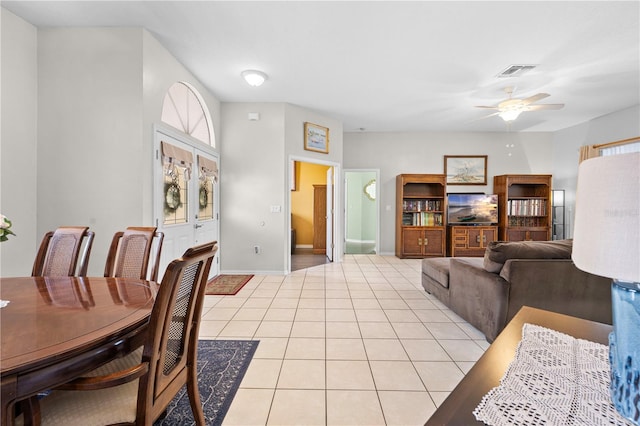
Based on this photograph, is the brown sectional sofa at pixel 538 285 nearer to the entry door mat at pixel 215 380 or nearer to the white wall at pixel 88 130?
the entry door mat at pixel 215 380

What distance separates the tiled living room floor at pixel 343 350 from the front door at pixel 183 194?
A: 893 millimetres

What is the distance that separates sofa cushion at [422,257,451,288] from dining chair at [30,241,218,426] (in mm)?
2871

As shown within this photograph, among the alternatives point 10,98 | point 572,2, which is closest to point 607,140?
point 572,2

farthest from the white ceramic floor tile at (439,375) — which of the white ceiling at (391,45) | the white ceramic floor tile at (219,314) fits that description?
the white ceiling at (391,45)

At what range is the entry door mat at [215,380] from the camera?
1657 millimetres

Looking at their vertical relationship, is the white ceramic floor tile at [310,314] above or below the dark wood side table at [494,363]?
below

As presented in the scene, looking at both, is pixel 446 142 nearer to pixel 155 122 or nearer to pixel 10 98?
pixel 155 122

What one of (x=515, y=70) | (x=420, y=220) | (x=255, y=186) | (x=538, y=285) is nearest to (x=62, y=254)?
(x=255, y=186)

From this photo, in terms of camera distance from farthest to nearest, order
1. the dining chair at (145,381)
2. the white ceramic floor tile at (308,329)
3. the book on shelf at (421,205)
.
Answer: the book on shelf at (421,205) < the white ceramic floor tile at (308,329) < the dining chair at (145,381)

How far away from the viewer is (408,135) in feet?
22.9

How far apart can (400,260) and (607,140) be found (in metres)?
4.52

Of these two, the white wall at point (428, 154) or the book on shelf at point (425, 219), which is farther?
the white wall at point (428, 154)

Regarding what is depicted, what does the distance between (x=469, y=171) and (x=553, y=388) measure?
273 inches

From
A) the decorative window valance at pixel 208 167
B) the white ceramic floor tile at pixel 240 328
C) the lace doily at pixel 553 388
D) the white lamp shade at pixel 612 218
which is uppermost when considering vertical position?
the decorative window valance at pixel 208 167
